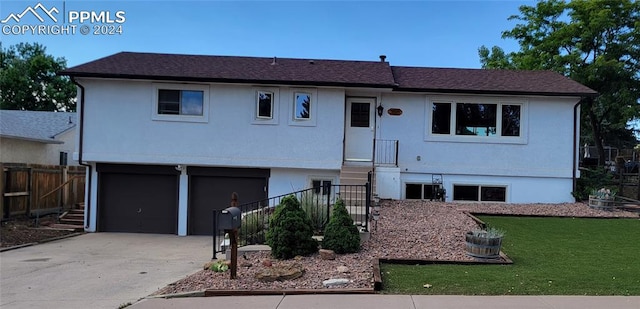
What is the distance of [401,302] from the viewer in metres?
5.61

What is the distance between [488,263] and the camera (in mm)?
7461

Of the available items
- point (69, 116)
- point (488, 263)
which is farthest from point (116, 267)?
point (69, 116)

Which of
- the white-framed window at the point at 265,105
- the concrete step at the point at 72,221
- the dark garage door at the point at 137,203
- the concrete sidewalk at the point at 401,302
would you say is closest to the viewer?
the concrete sidewalk at the point at 401,302

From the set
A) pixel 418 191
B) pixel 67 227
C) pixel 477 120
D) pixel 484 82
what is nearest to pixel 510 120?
pixel 477 120

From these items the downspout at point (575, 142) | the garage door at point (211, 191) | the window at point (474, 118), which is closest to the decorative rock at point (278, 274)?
the garage door at point (211, 191)

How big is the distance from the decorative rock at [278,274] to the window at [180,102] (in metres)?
9.12

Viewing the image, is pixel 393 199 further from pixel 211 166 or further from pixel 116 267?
pixel 116 267

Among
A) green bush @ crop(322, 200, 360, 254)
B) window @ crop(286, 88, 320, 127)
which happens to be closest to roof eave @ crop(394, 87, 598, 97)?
window @ crop(286, 88, 320, 127)

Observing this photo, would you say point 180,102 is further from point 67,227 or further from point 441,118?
point 441,118

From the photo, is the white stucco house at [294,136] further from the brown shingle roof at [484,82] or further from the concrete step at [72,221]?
the concrete step at [72,221]

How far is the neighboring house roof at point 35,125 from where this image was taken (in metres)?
19.5

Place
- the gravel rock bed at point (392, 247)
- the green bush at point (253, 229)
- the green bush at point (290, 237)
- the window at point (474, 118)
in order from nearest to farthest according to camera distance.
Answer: the gravel rock bed at point (392, 247) < the green bush at point (290, 237) < the green bush at point (253, 229) < the window at point (474, 118)

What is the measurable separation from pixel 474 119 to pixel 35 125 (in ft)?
71.4

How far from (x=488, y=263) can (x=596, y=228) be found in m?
4.97
